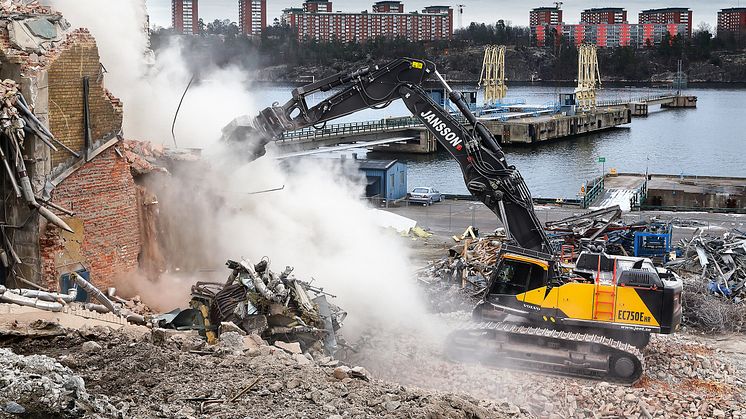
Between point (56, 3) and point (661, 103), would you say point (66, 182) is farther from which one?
point (661, 103)

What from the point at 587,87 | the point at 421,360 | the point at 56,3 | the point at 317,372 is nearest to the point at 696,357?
the point at 421,360

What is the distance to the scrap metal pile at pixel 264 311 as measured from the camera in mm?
14547

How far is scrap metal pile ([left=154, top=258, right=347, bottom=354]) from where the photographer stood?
47.7 ft

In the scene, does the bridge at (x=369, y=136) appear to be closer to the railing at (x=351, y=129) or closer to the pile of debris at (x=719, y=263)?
the railing at (x=351, y=129)

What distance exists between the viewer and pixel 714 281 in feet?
68.7

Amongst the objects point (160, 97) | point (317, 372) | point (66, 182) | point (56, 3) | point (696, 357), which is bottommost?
point (696, 357)

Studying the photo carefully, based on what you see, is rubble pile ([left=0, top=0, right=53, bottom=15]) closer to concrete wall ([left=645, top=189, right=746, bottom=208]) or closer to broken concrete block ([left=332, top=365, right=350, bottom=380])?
broken concrete block ([left=332, top=365, right=350, bottom=380])

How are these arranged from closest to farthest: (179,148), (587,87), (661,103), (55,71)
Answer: (55,71) < (179,148) < (587,87) < (661,103)

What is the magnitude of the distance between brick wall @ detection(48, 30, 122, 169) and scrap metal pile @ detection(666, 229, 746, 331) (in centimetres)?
1154

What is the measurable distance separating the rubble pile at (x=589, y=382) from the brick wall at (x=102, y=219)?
4.62 meters

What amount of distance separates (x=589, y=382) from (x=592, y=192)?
80.2 feet

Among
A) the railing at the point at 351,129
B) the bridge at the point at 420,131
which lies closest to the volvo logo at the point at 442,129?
the bridge at the point at 420,131

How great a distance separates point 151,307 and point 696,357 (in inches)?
369

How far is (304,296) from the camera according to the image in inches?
596
